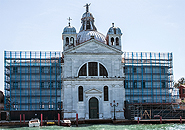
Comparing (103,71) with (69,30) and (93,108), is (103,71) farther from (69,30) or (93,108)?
(69,30)

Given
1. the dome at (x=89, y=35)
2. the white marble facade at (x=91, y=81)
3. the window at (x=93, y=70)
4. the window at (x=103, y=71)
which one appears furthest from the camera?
the dome at (x=89, y=35)

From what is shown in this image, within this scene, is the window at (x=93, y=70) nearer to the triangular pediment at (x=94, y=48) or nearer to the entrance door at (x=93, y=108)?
the triangular pediment at (x=94, y=48)

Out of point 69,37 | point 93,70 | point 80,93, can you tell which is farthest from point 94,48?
point 80,93

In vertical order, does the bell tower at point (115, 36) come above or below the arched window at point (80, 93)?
above

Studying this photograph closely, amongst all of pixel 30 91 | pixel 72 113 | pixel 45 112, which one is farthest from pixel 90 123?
pixel 30 91

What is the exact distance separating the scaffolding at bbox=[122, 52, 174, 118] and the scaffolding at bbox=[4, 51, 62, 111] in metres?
13.1

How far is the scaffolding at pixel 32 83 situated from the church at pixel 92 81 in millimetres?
2096

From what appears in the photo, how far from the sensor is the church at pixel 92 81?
→ 2224 inches

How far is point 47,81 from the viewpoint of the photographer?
5834 cm

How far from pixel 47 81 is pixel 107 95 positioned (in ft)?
36.8

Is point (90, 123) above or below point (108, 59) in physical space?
below

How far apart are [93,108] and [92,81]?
4.80 meters

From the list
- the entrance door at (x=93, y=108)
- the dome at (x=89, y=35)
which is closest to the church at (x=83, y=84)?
the entrance door at (x=93, y=108)

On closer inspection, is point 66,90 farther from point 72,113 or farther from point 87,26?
point 87,26
